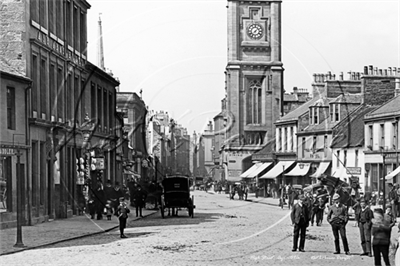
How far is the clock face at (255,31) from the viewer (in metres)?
100

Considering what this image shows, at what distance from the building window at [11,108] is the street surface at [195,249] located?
601cm

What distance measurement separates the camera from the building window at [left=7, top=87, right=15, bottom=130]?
26.8 metres

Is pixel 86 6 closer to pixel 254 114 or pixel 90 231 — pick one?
pixel 90 231

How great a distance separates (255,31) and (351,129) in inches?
2115

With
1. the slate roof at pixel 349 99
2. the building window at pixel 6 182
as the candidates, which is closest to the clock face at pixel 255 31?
the slate roof at pixel 349 99

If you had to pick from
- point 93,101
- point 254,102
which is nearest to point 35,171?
point 93,101

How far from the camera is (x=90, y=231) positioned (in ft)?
81.7

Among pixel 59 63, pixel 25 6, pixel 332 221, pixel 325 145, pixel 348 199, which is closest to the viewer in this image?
pixel 332 221

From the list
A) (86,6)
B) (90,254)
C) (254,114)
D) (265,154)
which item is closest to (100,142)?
(86,6)

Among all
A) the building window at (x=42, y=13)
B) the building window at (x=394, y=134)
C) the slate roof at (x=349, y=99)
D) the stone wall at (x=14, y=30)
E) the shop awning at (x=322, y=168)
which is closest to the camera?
the stone wall at (x=14, y=30)

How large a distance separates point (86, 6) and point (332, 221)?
24901 mm

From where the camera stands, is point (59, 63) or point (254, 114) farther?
point (254, 114)

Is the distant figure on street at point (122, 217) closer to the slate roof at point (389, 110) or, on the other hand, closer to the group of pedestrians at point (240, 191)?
the slate roof at point (389, 110)

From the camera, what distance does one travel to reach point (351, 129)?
51.7 metres
